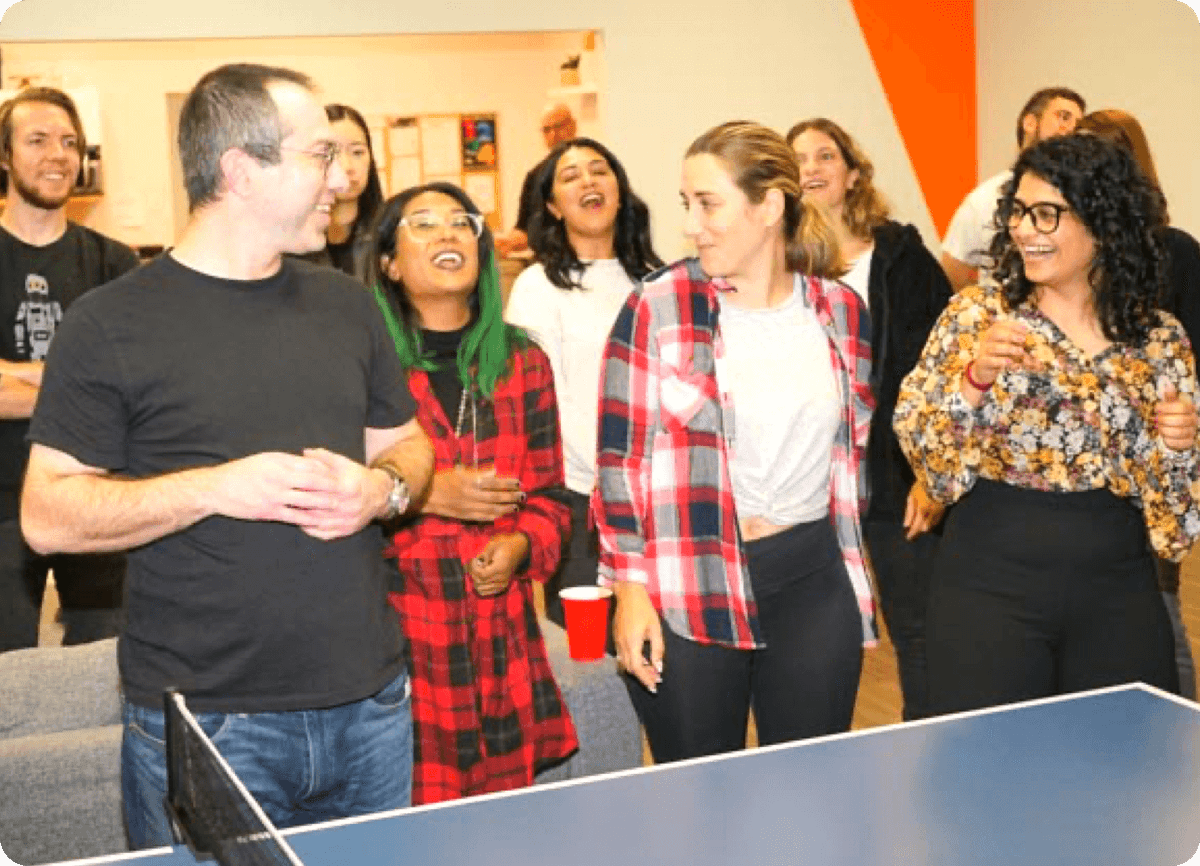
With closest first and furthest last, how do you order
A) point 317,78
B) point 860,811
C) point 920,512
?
point 860,811 → point 920,512 → point 317,78

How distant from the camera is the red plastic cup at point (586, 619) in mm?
3523

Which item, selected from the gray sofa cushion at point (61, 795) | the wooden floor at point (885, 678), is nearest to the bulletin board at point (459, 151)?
the wooden floor at point (885, 678)

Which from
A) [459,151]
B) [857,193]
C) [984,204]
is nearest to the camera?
[857,193]

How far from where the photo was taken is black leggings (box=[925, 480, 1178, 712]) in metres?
3.13

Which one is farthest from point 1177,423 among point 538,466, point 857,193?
point 857,193

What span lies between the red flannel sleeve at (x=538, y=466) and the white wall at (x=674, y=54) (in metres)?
3.84

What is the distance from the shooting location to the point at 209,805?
2068mm

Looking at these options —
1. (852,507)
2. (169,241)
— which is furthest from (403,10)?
(852,507)

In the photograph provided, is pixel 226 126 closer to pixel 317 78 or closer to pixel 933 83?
pixel 933 83

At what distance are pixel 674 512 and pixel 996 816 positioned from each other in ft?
3.38

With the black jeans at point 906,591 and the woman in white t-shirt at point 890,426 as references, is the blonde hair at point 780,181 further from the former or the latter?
the black jeans at point 906,591

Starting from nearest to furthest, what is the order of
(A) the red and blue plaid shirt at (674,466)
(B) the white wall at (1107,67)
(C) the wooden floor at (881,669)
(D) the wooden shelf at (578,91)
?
(A) the red and blue plaid shirt at (674,466) < (C) the wooden floor at (881,669) < (B) the white wall at (1107,67) < (D) the wooden shelf at (578,91)

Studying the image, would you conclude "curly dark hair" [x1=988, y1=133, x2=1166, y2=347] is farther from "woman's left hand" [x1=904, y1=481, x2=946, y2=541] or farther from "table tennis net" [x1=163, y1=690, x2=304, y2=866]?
"table tennis net" [x1=163, y1=690, x2=304, y2=866]

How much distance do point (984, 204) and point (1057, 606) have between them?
206cm
